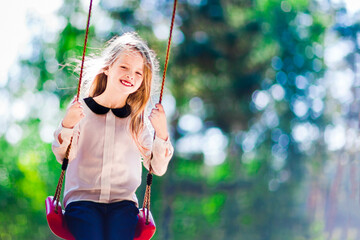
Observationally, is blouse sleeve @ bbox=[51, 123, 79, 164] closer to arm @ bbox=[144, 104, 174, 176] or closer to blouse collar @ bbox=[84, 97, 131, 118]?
blouse collar @ bbox=[84, 97, 131, 118]

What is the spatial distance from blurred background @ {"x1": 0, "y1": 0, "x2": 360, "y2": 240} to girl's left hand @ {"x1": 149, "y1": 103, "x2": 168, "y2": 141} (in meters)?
5.73

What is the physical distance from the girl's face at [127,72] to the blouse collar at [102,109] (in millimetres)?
54

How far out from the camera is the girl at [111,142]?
134 cm

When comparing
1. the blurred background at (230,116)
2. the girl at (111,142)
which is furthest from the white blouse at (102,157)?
the blurred background at (230,116)

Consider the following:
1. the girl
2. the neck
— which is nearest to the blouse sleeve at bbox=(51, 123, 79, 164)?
the girl

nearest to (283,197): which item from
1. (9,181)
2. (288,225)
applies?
(288,225)

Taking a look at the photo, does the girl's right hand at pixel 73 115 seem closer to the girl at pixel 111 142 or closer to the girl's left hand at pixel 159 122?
the girl at pixel 111 142

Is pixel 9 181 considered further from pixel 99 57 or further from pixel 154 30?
pixel 99 57

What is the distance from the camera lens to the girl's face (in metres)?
1.45

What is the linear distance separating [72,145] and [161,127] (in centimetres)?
26

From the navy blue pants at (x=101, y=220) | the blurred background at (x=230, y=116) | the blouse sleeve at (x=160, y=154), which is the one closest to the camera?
the navy blue pants at (x=101, y=220)

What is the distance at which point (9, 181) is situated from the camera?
8555 mm

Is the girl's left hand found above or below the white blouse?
above

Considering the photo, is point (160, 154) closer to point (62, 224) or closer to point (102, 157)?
point (102, 157)
